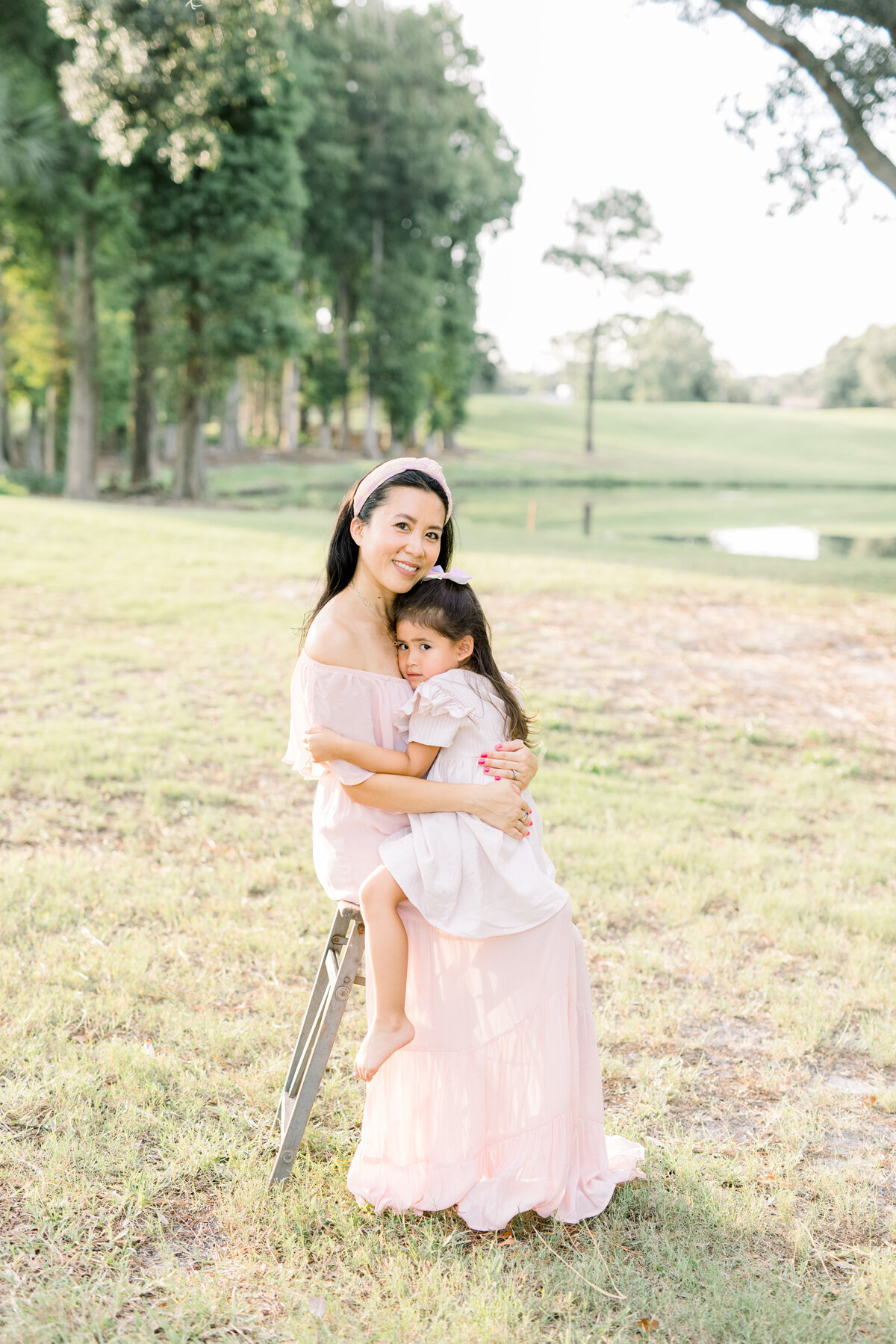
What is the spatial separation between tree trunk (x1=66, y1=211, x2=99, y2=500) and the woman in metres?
22.7

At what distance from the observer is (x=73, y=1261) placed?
2.42 meters

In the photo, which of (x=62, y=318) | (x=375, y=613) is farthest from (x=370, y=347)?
(x=375, y=613)

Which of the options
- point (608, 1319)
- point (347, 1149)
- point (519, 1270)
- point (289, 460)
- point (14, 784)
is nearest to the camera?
point (608, 1319)

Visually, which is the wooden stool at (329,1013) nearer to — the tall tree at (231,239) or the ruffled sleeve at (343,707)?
the ruffled sleeve at (343,707)

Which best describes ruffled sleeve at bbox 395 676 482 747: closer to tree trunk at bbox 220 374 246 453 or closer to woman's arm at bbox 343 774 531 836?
woman's arm at bbox 343 774 531 836

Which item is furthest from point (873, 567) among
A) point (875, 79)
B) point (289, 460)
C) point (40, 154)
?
point (289, 460)

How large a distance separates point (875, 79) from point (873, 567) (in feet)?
22.3

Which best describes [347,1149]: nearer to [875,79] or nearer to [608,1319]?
[608,1319]

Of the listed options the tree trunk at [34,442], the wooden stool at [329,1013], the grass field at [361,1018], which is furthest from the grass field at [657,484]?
the wooden stool at [329,1013]

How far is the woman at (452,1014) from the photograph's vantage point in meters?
2.58

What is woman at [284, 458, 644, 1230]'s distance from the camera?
258cm

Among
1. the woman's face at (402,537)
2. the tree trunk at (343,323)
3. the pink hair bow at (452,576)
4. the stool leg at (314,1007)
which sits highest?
the tree trunk at (343,323)

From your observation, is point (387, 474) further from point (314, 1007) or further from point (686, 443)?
point (686, 443)

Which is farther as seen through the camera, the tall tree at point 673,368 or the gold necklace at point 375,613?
the tall tree at point 673,368
